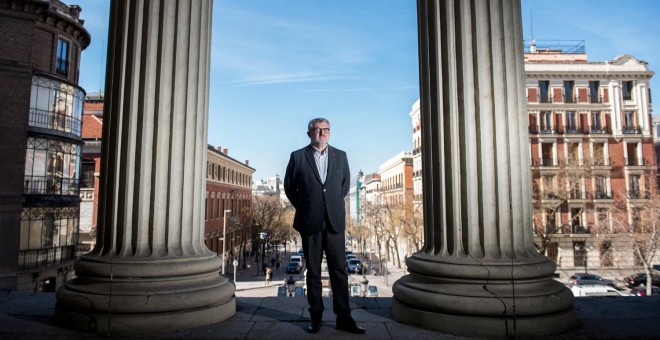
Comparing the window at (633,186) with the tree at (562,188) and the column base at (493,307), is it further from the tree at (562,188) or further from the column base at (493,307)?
the column base at (493,307)

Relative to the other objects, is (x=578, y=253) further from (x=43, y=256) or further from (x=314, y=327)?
(x=43, y=256)

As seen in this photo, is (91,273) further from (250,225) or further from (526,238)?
(250,225)

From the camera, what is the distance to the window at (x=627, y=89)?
3728cm

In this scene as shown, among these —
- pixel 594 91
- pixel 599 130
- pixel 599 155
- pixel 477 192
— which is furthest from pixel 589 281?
pixel 477 192

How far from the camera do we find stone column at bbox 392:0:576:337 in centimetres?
374

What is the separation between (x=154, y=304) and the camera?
150 inches

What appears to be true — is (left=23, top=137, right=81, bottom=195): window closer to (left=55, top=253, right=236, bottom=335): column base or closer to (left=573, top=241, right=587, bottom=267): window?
(left=55, top=253, right=236, bottom=335): column base

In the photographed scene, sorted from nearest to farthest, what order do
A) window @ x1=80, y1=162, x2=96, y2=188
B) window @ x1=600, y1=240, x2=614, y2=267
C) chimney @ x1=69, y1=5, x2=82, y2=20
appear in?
chimney @ x1=69, y1=5, x2=82, y2=20 < window @ x1=80, y1=162, x2=96, y2=188 < window @ x1=600, y1=240, x2=614, y2=267

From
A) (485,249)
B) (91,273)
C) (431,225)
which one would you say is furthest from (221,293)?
(485,249)

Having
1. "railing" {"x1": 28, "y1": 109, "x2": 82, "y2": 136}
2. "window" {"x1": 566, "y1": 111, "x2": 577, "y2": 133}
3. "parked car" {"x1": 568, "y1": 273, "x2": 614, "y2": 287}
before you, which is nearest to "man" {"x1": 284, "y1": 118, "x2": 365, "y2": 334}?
"railing" {"x1": 28, "y1": 109, "x2": 82, "y2": 136}

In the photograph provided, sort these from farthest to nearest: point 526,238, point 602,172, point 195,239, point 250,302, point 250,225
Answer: point 250,225 → point 602,172 → point 250,302 → point 195,239 → point 526,238

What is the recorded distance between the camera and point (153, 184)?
4180 millimetres

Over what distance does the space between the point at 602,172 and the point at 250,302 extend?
40113 mm

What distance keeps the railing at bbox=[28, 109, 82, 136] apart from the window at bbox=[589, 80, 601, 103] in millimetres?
40536
